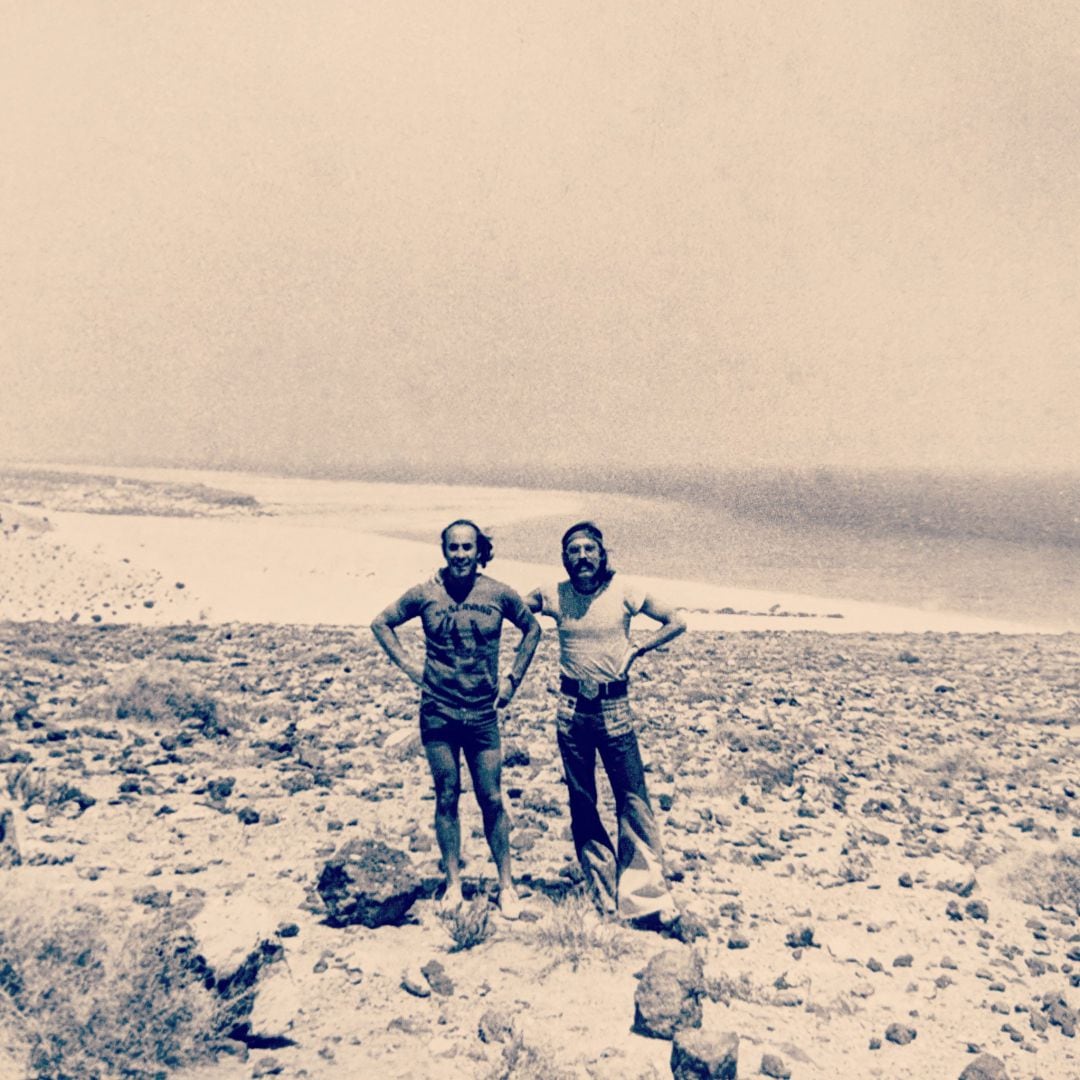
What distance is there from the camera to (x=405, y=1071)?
5.15 m

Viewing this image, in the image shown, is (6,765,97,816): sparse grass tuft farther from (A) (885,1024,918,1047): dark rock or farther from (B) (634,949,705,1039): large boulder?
(A) (885,1024,918,1047): dark rock

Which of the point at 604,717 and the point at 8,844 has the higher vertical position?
the point at 604,717

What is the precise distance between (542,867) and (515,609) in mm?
2440

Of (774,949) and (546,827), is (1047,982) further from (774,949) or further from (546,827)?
(546,827)

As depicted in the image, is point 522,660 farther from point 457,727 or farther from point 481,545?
point 481,545

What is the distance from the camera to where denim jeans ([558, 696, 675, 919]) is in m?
6.84

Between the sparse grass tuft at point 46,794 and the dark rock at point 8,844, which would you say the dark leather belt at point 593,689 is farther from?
the sparse grass tuft at point 46,794

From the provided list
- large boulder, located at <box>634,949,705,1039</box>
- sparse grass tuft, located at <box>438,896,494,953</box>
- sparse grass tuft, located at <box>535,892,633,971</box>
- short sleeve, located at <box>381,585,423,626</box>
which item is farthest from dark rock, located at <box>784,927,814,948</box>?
short sleeve, located at <box>381,585,423,626</box>

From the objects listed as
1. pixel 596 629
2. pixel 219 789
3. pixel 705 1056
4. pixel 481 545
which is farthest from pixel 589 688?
pixel 219 789

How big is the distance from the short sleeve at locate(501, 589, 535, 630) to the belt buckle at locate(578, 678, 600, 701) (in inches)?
20.0

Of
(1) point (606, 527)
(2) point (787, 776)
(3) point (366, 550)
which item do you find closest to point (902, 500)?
(1) point (606, 527)

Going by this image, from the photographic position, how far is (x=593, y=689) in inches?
266

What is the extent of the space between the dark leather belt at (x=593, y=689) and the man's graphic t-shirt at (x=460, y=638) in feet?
1.61

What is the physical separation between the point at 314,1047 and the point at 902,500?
408 feet
